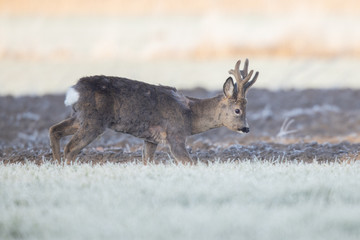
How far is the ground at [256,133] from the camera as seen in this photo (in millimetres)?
13055

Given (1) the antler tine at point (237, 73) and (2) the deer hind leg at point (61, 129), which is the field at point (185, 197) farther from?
(1) the antler tine at point (237, 73)

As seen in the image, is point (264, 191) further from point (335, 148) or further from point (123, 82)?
point (335, 148)

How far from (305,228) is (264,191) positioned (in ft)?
5.17

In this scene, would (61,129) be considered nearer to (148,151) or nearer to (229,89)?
(148,151)

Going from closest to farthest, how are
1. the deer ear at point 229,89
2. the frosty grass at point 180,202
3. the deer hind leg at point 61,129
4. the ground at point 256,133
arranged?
the frosty grass at point 180,202
the deer hind leg at point 61,129
the deer ear at point 229,89
the ground at point 256,133

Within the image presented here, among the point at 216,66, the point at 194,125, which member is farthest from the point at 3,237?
the point at 216,66

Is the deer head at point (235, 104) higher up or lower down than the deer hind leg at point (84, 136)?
higher up

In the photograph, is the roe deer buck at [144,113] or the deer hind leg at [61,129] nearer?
the roe deer buck at [144,113]

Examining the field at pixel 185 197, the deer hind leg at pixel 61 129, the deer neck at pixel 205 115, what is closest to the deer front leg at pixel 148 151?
the deer neck at pixel 205 115

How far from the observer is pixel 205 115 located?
1207cm

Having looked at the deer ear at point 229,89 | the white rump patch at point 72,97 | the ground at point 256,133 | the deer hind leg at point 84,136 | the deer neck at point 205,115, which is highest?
the deer ear at point 229,89

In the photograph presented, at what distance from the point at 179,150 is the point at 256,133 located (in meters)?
7.46

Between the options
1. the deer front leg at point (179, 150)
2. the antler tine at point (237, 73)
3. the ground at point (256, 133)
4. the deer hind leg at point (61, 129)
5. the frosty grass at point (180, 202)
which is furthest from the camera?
the ground at point (256, 133)

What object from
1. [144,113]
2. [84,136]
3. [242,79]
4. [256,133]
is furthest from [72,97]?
[256,133]
